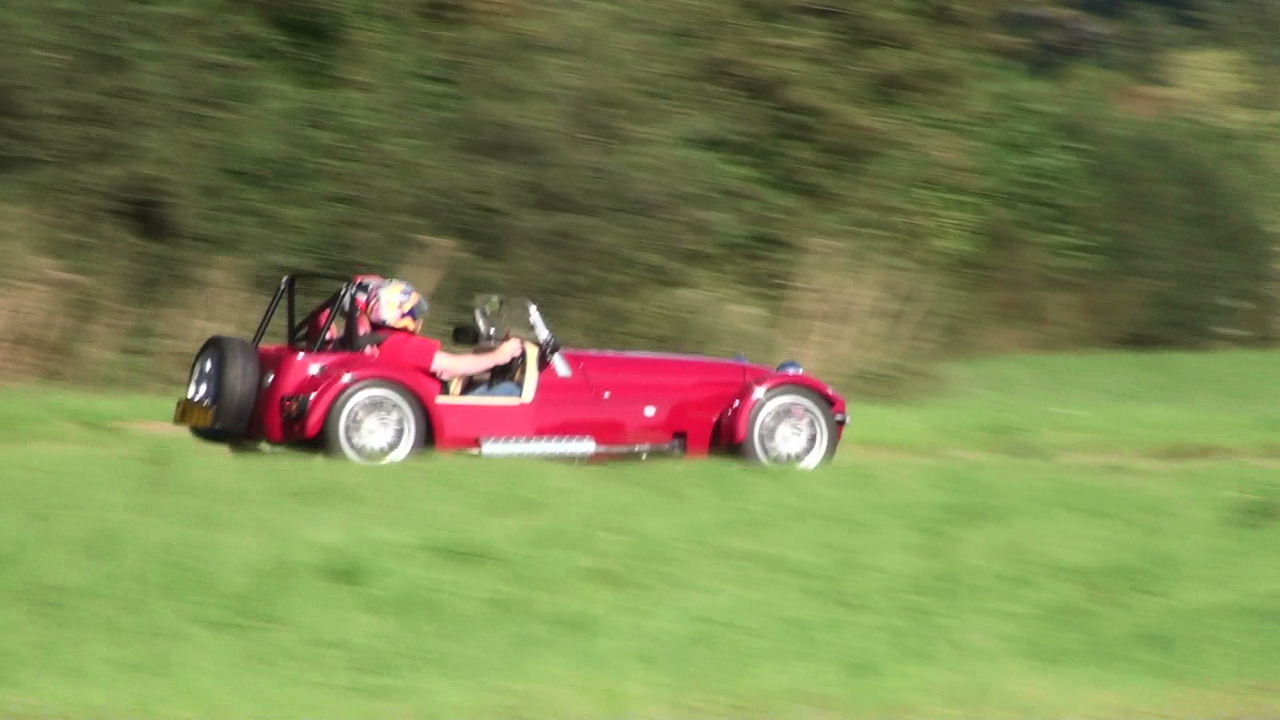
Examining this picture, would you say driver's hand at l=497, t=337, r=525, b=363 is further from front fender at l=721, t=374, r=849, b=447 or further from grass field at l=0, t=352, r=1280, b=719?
front fender at l=721, t=374, r=849, b=447

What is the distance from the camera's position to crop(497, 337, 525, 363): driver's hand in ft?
28.7

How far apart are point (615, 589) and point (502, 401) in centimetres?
234

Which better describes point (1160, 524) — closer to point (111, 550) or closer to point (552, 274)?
point (111, 550)

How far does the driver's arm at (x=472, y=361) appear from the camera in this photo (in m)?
8.66

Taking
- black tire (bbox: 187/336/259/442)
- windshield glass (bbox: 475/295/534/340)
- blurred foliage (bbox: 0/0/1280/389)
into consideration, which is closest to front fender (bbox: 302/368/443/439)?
black tire (bbox: 187/336/259/442)

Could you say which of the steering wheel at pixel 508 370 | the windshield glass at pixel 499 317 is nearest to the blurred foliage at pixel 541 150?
the windshield glass at pixel 499 317

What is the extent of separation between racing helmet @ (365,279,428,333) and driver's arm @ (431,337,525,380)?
28cm

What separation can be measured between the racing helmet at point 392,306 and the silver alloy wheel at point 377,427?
1.69ft

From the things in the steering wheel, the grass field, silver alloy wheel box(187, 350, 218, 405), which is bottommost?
the grass field

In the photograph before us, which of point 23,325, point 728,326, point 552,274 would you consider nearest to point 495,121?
point 552,274

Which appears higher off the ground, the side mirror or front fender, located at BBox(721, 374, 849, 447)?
the side mirror

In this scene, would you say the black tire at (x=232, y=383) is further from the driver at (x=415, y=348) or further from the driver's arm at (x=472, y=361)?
the driver's arm at (x=472, y=361)

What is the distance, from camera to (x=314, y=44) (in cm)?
1314

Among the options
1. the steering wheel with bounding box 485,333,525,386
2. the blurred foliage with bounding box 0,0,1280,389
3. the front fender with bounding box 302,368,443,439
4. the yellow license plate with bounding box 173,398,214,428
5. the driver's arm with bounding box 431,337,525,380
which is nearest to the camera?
the front fender with bounding box 302,368,443,439
